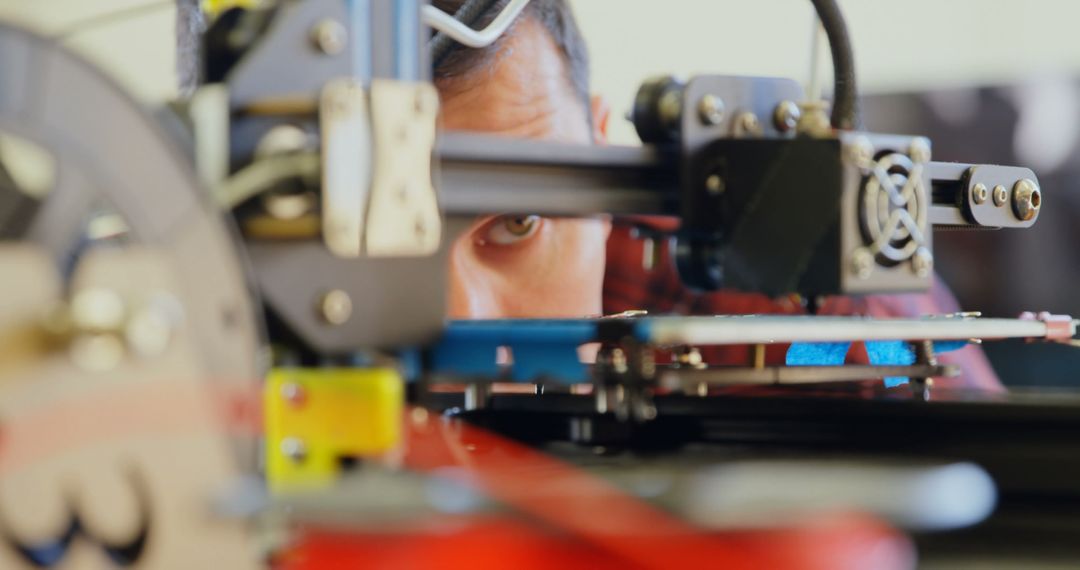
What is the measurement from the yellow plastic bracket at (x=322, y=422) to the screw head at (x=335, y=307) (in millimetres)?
46

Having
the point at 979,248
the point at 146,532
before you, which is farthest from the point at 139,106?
the point at 979,248

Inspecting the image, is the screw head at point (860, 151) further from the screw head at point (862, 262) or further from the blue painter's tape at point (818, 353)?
the blue painter's tape at point (818, 353)

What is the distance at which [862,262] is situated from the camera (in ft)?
1.93

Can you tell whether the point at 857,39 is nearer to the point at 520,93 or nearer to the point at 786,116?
the point at 520,93

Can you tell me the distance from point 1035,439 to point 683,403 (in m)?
0.18

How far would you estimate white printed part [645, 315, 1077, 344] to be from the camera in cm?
49

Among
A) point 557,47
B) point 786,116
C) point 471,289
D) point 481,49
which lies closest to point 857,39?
point 557,47

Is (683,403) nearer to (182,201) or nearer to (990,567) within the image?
(990,567)

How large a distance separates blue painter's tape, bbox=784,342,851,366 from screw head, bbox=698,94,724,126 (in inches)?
9.2

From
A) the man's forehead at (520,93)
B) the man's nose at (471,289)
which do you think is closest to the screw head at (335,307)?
the man's nose at (471,289)

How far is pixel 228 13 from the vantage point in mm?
523

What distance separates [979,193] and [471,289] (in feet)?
1.48

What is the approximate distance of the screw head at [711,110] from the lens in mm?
644

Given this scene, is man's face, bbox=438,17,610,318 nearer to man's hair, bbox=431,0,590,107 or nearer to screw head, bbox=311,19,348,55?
man's hair, bbox=431,0,590,107
